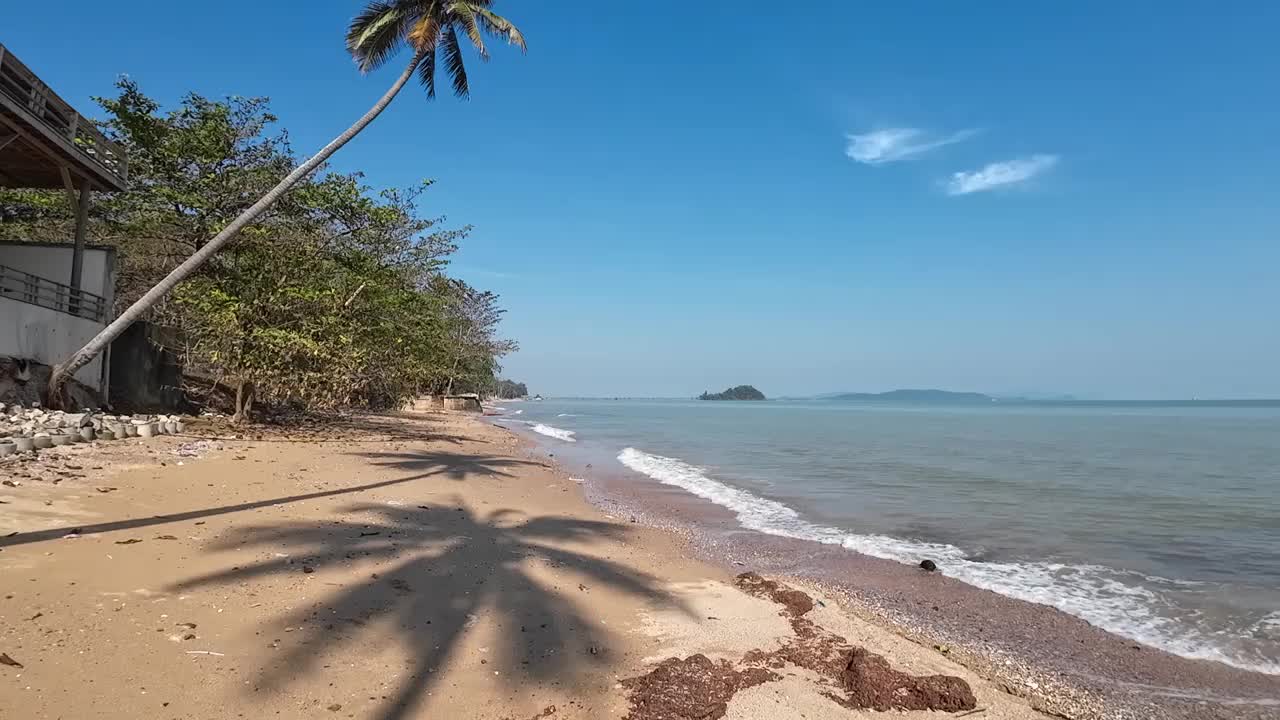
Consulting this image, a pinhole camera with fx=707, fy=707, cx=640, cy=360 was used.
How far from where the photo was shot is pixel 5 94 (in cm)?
1184

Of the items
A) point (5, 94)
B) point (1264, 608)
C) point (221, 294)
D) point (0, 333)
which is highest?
Answer: point (5, 94)

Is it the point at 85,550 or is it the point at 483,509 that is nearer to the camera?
the point at 85,550

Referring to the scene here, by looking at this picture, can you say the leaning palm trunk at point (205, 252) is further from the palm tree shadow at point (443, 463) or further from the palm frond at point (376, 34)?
the palm tree shadow at point (443, 463)

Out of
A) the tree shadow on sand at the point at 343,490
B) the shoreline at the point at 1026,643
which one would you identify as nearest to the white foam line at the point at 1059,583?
the shoreline at the point at 1026,643

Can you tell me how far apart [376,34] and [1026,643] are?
1416cm

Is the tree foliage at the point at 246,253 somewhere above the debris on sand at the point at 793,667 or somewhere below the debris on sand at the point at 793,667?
above

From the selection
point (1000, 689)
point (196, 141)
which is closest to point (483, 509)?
point (1000, 689)

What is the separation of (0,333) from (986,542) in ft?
56.0

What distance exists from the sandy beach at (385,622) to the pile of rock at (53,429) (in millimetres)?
665

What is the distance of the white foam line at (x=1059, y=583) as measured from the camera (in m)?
6.36

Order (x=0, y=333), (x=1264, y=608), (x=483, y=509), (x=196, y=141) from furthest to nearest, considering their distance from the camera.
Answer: (x=196, y=141) → (x=0, y=333) → (x=483, y=509) → (x=1264, y=608)

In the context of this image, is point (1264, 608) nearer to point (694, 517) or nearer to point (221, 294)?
point (694, 517)

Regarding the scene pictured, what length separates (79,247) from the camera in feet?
50.7

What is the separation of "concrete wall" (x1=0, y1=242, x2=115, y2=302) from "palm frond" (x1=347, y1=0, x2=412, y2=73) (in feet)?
28.1
